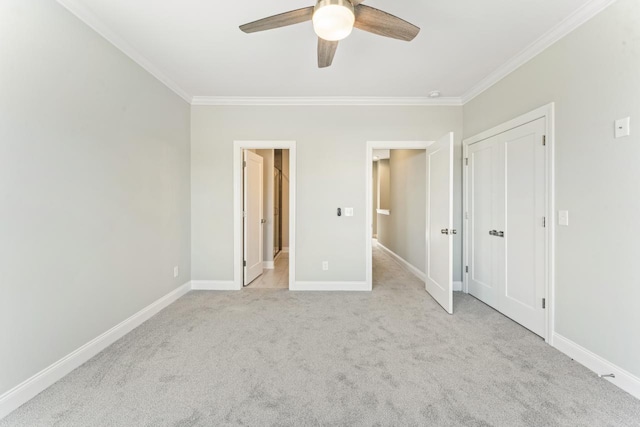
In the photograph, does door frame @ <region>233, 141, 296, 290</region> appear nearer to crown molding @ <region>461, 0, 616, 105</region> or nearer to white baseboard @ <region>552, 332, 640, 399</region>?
crown molding @ <region>461, 0, 616, 105</region>

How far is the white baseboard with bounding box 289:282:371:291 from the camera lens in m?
3.54

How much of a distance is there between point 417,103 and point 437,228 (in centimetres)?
169

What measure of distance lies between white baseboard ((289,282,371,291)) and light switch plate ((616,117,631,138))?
107 inches

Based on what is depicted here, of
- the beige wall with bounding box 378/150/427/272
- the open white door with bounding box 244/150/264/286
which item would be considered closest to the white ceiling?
the open white door with bounding box 244/150/264/286

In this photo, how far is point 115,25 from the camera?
2.08m

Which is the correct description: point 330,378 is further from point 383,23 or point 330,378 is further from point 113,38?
point 113,38

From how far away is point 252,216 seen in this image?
3.97m

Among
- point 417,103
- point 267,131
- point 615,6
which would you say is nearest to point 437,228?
point 417,103

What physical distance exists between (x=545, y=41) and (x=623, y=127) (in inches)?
41.0

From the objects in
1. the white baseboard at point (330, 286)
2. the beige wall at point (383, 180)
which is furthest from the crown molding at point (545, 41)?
the beige wall at point (383, 180)

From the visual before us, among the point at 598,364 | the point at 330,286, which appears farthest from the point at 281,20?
the point at 598,364

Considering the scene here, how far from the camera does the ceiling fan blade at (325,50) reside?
1660mm

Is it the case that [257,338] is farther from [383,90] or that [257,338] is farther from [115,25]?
[383,90]

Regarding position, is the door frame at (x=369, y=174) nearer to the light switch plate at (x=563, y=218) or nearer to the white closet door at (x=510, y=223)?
the white closet door at (x=510, y=223)
